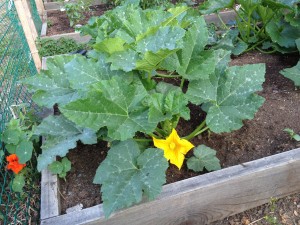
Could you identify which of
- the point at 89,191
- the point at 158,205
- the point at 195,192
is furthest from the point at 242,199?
the point at 89,191

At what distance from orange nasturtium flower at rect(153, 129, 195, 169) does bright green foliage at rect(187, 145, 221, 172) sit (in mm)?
82

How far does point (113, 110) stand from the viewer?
5.15 ft

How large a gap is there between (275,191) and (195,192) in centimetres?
57

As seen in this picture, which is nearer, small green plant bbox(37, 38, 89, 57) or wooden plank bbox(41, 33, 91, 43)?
small green plant bbox(37, 38, 89, 57)

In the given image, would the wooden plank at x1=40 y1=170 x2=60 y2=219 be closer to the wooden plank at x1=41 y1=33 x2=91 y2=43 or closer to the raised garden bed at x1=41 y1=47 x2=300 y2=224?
the raised garden bed at x1=41 y1=47 x2=300 y2=224

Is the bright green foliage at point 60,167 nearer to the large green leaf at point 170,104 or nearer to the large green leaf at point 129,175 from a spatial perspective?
the large green leaf at point 129,175

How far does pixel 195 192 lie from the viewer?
1656 millimetres

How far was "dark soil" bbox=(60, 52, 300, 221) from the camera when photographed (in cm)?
181

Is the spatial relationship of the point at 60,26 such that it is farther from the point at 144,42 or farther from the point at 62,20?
the point at 144,42

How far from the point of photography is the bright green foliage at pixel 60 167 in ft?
5.87

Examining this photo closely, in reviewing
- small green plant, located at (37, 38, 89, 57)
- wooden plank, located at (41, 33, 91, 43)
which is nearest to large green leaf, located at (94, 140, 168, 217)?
small green plant, located at (37, 38, 89, 57)

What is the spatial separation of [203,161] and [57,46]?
10.7 ft

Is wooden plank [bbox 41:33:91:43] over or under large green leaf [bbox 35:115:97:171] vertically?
under

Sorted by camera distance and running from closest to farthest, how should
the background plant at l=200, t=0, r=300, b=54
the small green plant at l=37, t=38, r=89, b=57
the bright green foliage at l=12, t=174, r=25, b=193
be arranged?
the bright green foliage at l=12, t=174, r=25, b=193 → the background plant at l=200, t=0, r=300, b=54 → the small green plant at l=37, t=38, r=89, b=57
